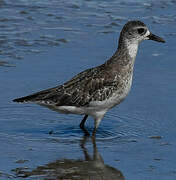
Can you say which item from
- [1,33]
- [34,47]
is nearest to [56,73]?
[34,47]

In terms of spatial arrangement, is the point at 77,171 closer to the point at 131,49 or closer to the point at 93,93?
the point at 93,93

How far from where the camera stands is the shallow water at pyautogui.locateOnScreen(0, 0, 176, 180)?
7.45 meters

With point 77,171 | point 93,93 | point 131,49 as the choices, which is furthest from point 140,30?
point 77,171

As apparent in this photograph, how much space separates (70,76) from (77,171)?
9.60 feet

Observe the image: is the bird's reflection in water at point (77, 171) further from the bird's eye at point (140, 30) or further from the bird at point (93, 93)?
the bird's eye at point (140, 30)

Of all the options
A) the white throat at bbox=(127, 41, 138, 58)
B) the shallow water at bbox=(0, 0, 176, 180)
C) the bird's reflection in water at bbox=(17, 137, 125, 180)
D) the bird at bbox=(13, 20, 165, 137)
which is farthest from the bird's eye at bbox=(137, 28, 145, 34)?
the bird's reflection in water at bbox=(17, 137, 125, 180)

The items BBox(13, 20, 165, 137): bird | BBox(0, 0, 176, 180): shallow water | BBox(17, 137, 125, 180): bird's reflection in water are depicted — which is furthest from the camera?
BBox(13, 20, 165, 137): bird

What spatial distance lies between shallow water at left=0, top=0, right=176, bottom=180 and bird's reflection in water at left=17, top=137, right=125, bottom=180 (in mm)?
11

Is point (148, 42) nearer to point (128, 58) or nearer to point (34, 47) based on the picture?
point (34, 47)

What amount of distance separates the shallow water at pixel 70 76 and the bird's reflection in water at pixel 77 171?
0.04 ft

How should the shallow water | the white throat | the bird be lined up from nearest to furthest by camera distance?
the shallow water < the bird < the white throat

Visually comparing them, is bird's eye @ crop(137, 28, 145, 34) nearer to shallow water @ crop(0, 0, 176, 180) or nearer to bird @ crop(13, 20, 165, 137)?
bird @ crop(13, 20, 165, 137)

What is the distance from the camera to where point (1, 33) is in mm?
11773

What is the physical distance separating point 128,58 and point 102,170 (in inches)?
75.4
